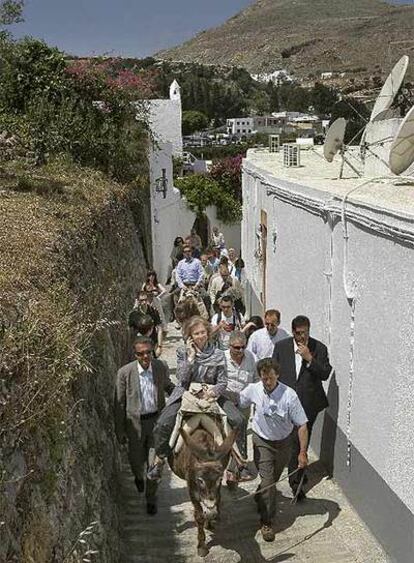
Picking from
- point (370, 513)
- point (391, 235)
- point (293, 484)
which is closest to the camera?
point (391, 235)

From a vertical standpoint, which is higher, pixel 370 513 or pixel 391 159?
pixel 391 159

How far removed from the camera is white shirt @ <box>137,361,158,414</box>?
7.37 m

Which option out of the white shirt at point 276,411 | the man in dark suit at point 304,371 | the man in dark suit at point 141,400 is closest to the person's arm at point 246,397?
the white shirt at point 276,411

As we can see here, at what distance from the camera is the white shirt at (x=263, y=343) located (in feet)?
28.6

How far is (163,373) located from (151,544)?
1687mm

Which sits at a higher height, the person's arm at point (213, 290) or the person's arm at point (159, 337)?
the person's arm at point (159, 337)

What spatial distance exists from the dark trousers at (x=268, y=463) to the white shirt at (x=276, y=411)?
8 centimetres

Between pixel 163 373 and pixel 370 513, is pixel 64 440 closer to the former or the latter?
pixel 163 373

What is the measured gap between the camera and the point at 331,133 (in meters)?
12.0

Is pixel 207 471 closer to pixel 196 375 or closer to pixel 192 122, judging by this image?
pixel 196 375

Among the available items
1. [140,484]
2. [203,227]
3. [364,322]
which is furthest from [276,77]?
[140,484]

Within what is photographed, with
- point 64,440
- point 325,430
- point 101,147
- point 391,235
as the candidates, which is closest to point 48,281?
point 64,440

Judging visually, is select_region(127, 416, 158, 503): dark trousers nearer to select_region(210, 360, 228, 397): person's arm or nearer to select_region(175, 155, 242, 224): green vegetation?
select_region(210, 360, 228, 397): person's arm

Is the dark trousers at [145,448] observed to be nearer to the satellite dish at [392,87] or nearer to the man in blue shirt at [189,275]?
the man in blue shirt at [189,275]
